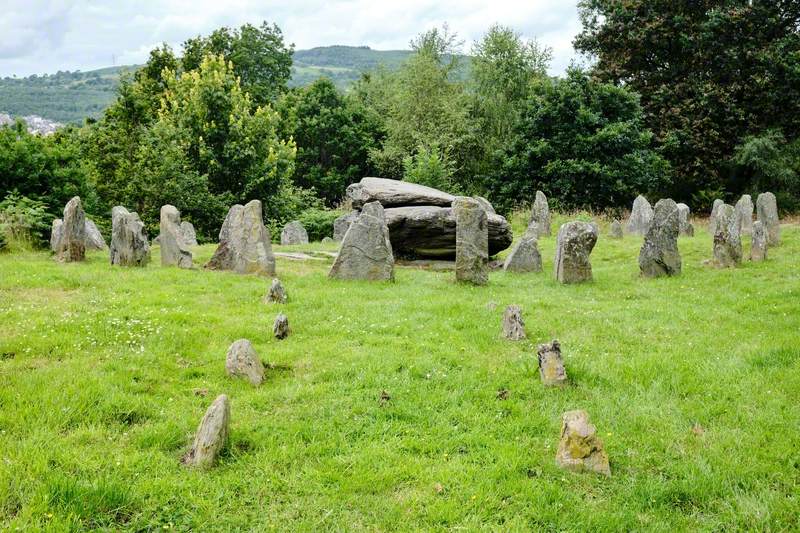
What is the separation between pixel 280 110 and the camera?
4462 cm

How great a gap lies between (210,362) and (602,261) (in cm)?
1550

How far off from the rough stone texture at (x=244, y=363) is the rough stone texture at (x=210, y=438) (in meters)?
1.79

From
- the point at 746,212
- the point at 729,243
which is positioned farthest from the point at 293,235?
the point at 746,212

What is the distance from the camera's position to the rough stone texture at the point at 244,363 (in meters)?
8.21

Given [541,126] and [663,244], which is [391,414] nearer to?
[663,244]

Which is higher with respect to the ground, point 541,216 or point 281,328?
point 541,216

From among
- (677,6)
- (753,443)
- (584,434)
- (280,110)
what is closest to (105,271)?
(584,434)

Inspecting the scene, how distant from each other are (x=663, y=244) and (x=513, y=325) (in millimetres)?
8190

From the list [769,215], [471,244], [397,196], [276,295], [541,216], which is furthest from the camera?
[541,216]

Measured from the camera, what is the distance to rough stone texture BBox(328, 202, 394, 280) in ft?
51.6

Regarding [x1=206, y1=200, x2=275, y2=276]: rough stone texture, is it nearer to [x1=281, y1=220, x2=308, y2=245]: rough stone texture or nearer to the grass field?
the grass field

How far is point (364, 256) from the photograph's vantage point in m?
15.8

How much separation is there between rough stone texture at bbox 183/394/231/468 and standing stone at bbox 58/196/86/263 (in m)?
12.6

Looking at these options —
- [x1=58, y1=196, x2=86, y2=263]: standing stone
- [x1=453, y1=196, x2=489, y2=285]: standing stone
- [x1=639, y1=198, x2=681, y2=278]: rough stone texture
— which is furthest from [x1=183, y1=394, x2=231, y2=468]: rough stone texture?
[x1=639, y1=198, x2=681, y2=278]: rough stone texture
